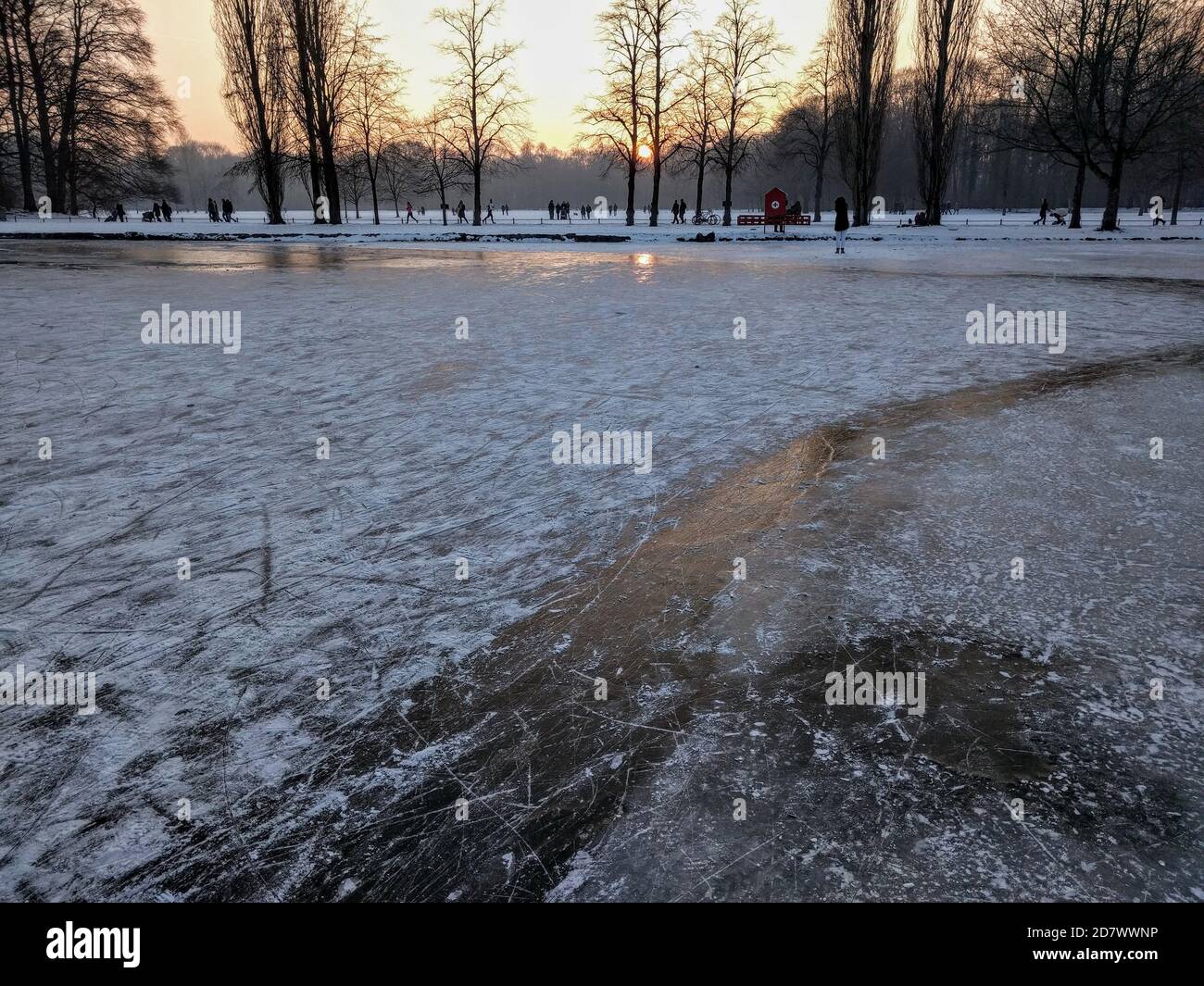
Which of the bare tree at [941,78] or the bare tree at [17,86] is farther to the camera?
→ the bare tree at [17,86]

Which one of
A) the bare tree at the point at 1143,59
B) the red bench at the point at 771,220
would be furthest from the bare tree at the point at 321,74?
the bare tree at the point at 1143,59

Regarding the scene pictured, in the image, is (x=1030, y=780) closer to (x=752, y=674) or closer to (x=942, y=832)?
(x=942, y=832)

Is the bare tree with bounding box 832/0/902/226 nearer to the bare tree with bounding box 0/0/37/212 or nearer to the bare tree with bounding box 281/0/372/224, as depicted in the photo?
the bare tree with bounding box 281/0/372/224

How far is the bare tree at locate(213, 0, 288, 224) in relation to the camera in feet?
123

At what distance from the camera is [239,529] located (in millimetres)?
3869

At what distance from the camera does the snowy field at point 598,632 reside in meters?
1.91

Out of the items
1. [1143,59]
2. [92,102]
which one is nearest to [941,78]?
[1143,59]

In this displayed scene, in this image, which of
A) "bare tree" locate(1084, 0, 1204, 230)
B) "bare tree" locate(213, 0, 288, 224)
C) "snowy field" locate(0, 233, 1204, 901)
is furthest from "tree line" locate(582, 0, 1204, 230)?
"snowy field" locate(0, 233, 1204, 901)

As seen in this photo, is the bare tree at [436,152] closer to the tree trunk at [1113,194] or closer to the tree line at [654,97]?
the tree line at [654,97]

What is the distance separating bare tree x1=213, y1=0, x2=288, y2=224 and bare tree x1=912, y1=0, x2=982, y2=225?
1261 inches

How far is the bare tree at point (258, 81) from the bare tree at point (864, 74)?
28.5 meters

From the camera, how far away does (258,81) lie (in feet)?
125
